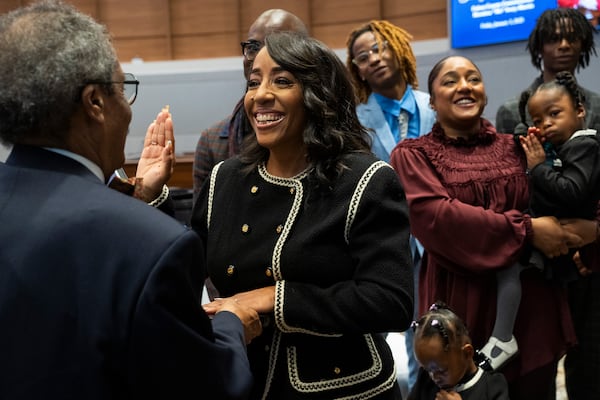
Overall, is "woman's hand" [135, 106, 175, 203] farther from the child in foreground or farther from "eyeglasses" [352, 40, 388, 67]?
"eyeglasses" [352, 40, 388, 67]

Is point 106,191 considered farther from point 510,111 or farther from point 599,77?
point 599,77

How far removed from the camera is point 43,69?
122cm

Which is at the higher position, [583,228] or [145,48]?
[145,48]

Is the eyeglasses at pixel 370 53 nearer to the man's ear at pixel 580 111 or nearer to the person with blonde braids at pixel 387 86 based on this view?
the person with blonde braids at pixel 387 86

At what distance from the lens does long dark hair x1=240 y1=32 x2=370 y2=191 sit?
5.94 feet

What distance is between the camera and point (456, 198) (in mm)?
2684

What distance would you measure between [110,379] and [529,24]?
597cm

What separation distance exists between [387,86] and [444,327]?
1.41m

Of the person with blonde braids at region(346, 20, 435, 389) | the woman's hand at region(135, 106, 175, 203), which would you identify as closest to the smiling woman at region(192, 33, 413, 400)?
the woman's hand at region(135, 106, 175, 203)

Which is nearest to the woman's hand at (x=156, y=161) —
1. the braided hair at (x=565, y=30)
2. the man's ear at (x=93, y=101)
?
the man's ear at (x=93, y=101)

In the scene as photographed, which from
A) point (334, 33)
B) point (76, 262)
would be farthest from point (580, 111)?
point (334, 33)

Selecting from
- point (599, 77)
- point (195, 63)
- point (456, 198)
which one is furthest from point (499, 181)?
point (195, 63)

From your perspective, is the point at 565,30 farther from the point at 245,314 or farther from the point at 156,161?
the point at 245,314

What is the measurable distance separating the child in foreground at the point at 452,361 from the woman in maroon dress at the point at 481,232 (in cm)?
14
